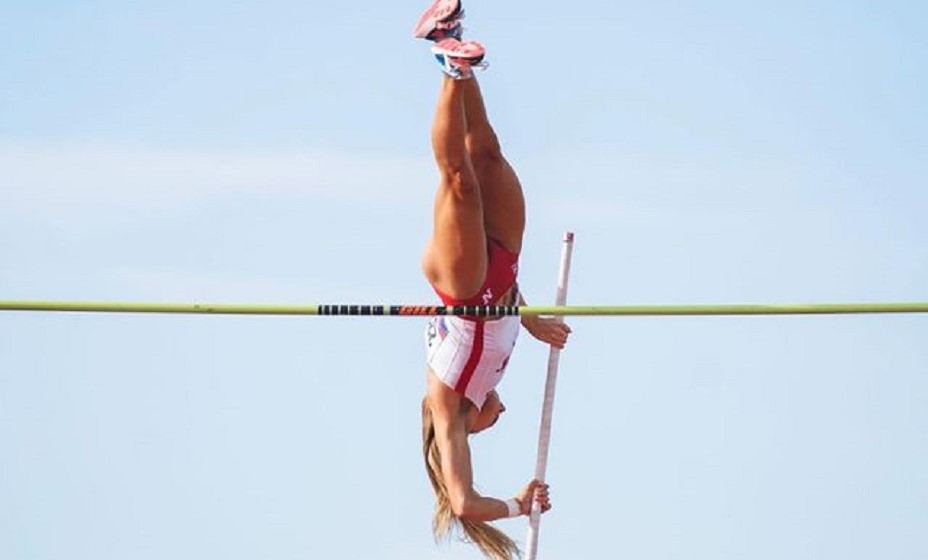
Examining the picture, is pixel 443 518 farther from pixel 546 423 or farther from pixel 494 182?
pixel 494 182

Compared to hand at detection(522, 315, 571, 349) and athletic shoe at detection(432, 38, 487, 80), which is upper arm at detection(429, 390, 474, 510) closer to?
hand at detection(522, 315, 571, 349)

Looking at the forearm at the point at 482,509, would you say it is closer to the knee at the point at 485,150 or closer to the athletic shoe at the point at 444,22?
the knee at the point at 485,150

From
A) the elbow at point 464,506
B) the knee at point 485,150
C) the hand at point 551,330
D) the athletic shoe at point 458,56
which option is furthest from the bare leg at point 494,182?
the elbow at point 464,506

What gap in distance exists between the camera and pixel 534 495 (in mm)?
14609

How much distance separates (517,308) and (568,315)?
337 mm

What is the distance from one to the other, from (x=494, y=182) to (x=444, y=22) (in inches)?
40.9

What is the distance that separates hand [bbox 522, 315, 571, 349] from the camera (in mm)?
14586

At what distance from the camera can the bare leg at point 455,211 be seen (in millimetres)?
13195

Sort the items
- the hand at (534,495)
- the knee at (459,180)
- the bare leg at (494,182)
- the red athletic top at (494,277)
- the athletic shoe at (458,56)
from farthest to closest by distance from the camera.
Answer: the hand at (534,495) → the red athletic top at (494,277) → the bare leg at (494,182) → the knee at (459,180) → the athletic shoe at (458,56)

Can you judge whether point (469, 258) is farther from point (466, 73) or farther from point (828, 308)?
point (828, 308)

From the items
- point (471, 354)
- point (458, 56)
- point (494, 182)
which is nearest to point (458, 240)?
point (494, 182)

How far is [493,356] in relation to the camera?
1425cm

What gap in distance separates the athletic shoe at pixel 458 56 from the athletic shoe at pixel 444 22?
0.05 meters

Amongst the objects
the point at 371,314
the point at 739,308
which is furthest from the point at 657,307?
the point at 371,314
